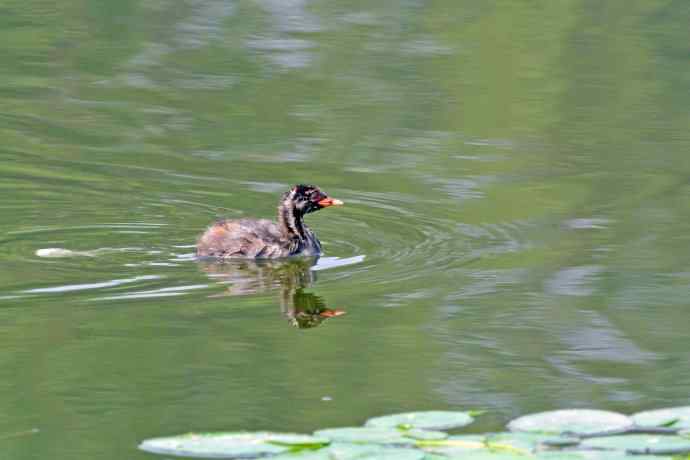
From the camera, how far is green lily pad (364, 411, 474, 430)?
6.82m

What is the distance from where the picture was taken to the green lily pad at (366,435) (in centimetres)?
654

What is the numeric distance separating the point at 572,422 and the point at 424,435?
70cm

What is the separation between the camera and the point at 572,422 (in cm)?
693

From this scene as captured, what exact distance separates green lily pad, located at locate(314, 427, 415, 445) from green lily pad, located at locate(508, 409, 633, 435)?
1.94 feet

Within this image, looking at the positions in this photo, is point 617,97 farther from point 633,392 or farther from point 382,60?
point 633,392

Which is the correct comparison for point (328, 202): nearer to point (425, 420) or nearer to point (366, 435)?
point (425, 420)

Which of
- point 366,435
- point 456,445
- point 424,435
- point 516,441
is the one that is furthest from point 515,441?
point 366,435

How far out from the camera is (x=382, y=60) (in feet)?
61.5

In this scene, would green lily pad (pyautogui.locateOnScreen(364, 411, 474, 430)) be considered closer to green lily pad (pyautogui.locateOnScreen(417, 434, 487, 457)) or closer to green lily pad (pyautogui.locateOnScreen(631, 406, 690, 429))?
green lily pad (pyautogui.locateOnScreen(417, 434, 487, 457))

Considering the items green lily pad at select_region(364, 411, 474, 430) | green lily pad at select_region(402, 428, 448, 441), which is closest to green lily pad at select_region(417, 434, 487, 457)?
green lily pad at select_region(402, 428, 448, 441)

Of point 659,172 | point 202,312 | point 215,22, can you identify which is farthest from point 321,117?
point 202,312

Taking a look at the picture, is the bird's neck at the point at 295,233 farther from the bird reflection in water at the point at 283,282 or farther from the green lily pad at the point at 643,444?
the green lily pad at the point at 643,444

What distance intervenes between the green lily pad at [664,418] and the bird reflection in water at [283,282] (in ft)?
→ 9.24

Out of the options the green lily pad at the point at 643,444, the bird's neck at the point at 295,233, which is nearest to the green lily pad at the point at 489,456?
the green lily pad at the point at 643,444
